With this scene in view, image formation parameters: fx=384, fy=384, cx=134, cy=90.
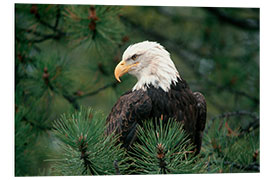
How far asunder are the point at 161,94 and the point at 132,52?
314mm

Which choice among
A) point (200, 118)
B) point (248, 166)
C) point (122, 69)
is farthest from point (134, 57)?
point (248, 166)

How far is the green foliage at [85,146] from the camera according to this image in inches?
74.6

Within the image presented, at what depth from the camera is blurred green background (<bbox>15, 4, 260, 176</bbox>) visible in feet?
9.15

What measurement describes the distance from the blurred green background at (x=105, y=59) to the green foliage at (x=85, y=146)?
467 mm

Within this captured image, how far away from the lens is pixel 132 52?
236 cm

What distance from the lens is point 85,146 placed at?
6.31 ft

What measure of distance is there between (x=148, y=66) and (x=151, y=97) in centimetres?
21

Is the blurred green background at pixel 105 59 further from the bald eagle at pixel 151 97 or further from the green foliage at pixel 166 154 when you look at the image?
the green foliage at pixel 166 154

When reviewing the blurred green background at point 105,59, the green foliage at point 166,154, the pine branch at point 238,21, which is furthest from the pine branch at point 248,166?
the pine branch at point 238,21

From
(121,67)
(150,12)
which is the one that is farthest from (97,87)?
(150,12)

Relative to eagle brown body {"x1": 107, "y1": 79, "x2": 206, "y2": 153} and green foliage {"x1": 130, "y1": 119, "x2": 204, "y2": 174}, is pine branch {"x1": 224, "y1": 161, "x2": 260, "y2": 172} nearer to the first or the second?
eagle brown body {"x1": 107, "y1": 79, "x2": 206, "y2": 153}

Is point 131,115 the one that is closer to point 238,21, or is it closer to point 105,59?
point 105,59

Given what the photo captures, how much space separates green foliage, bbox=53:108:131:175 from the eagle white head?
0.50 meters
